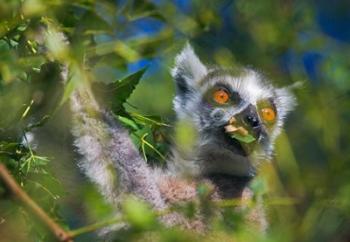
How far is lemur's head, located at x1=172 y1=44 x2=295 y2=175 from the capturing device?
10.9 ft

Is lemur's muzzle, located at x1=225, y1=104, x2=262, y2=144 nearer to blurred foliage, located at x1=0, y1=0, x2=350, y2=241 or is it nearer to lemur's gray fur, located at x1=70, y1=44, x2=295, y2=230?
lemur's gray fur, located at x1=70, y1=44, x2=295, y2=230

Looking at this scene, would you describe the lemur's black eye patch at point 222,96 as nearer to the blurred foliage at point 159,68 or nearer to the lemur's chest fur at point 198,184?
the lemur's chest fur at point 198,184

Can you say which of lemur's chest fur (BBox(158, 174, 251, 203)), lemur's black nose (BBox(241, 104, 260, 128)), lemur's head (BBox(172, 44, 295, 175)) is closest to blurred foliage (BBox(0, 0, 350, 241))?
lemur's chest fur (BBox(158, 174, 251, 203))

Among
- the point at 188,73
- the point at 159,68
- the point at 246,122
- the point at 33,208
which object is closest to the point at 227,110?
the point at 246,122

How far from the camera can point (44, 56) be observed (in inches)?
69.3

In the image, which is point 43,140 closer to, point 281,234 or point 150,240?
point 150,240

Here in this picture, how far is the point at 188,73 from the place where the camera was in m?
3.77

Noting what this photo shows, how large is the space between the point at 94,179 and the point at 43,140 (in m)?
0.25

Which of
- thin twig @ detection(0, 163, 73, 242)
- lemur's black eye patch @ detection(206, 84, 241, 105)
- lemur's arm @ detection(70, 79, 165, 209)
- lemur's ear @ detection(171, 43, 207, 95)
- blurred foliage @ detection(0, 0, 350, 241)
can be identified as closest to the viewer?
thin twig @ detection(0, 163, 73, 242)

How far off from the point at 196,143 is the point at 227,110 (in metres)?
0.21

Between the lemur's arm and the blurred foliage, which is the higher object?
the blurred foliage

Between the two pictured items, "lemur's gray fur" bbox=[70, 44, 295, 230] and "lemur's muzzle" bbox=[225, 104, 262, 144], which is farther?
"lemur's muzzle" bbox=[225, 104, 262, 144]

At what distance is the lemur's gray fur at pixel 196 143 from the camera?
2410 millimetres

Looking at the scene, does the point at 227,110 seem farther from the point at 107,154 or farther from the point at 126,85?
the point at 126,85
